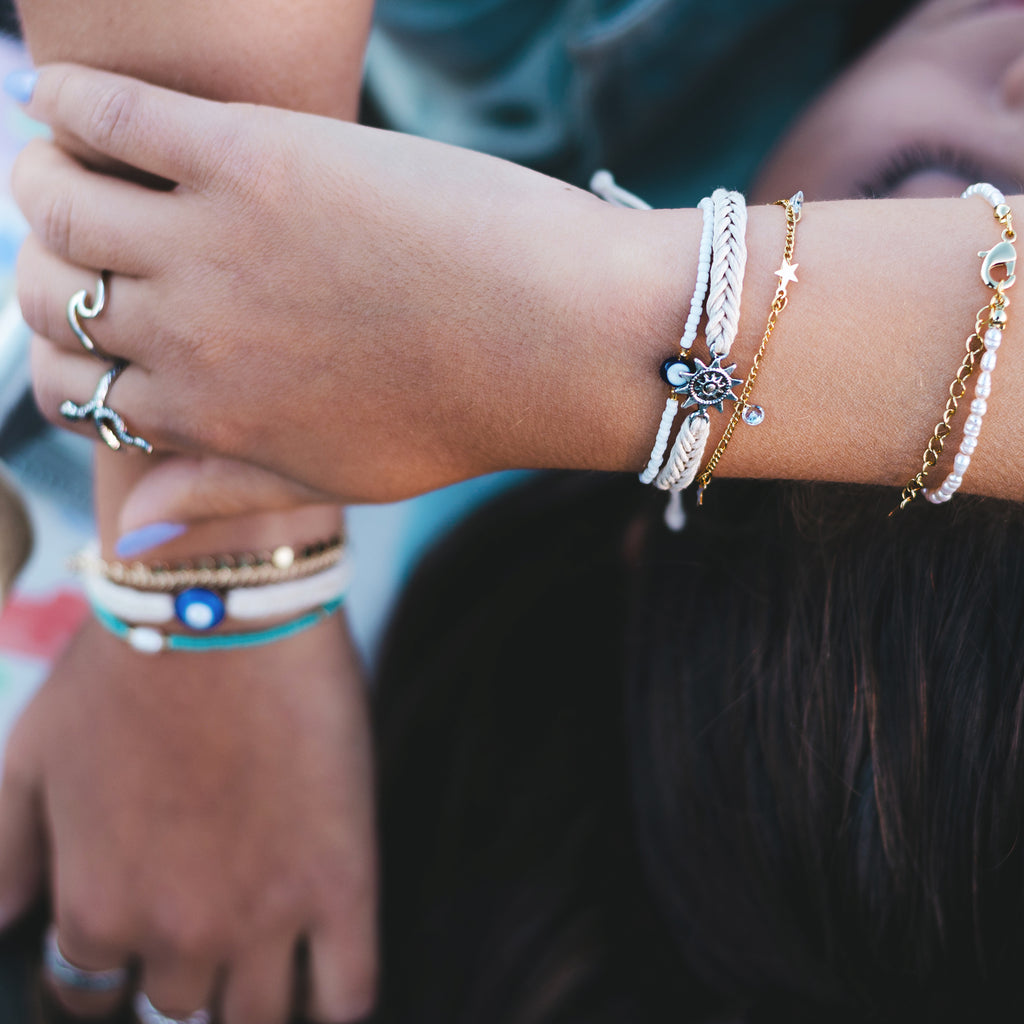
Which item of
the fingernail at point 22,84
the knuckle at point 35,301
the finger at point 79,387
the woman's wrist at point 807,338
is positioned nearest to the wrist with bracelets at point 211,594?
the finger at point 79,387

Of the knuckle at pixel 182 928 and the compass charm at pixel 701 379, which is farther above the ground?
the compass charm at pixel 701 379

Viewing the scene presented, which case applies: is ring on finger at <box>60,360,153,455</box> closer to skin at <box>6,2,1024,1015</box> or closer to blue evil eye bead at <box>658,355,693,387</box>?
skin at <box>6,2,1024,1015</box>

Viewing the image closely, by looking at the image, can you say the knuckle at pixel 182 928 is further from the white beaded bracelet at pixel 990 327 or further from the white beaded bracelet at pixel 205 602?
the white beaded bracelet at pixel 990 327

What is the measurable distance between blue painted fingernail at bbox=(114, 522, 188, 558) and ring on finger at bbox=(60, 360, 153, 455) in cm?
10

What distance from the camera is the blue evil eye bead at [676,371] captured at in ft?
2.36

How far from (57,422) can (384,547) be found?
0.86 metres

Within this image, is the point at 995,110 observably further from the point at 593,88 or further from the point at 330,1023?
the point at 330,1023

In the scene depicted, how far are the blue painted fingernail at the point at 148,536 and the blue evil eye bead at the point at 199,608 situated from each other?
2.8 inches

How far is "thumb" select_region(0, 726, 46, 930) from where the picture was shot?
1147mm

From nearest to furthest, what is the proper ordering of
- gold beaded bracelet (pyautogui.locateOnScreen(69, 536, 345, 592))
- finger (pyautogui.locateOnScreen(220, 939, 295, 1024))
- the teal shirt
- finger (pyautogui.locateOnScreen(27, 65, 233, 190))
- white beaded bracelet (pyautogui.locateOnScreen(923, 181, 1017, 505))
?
white beaded bracelet (pyautogui.locateOnScreen(923, 181, 1017, 505)), finger (pyautogui.locateOnScreen(27, 65, 233, 190)), gold beaded bracelet (pyautogui.locateOnScreen(69, 536, 345, 592)), finger (pyautogui.locateOnScreen(220, 939, 295, 1024)), the teal shirt

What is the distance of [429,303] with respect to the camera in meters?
0.76

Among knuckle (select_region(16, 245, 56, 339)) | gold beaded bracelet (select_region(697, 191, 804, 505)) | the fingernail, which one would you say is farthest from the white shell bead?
gold beaded bracelet (select_region(697, 191, 804, 505))

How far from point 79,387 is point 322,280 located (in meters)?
0.31

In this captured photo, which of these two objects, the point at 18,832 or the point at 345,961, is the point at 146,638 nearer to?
the point at 18,832
